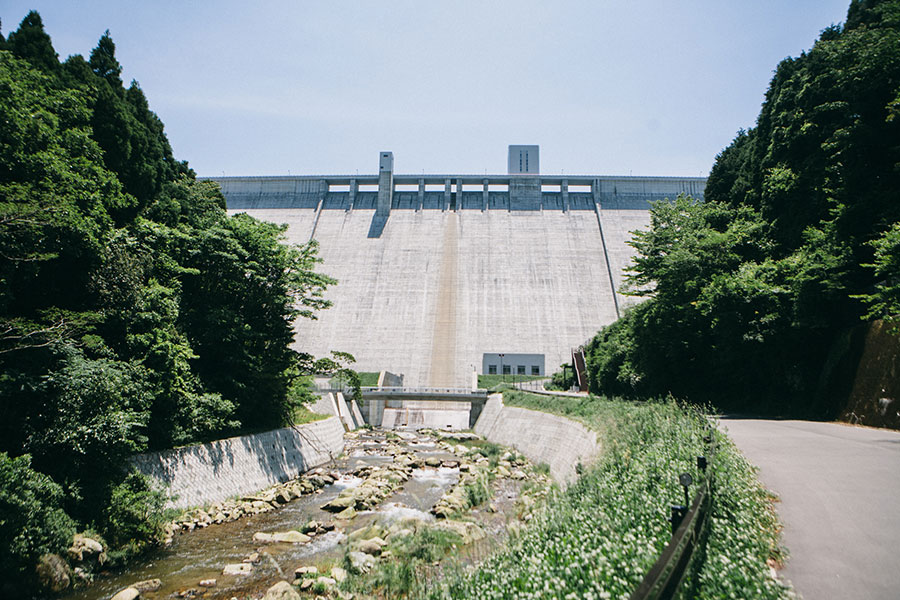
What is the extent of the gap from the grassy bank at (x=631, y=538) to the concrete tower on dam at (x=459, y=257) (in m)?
39.6

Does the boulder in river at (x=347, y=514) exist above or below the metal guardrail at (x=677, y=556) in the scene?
below

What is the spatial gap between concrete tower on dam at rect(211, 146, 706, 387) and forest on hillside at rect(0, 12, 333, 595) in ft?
94.3

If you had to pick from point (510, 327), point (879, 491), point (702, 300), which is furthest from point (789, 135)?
point (510, 327)

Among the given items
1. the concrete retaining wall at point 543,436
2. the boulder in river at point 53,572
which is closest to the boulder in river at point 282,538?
the boulder in river at point 53,572

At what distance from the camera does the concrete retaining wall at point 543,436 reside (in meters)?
17.5

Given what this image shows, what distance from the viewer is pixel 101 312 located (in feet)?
43.5

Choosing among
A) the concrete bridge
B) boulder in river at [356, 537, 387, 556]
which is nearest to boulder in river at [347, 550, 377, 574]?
boulder in river at [356, 537, 387, 556]

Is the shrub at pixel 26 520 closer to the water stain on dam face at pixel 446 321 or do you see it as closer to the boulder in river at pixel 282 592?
the boulder in river at pixel 282 592

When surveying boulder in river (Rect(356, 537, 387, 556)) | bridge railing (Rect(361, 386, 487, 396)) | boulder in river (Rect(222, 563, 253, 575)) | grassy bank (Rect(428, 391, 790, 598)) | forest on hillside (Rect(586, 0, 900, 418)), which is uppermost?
forest on hillside (Rect(586, 0, 900, 418))

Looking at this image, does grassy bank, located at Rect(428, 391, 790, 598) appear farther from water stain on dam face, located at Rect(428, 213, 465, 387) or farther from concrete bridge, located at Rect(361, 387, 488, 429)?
water stain on dam face, located at Rect(428, 213, 465, 387)

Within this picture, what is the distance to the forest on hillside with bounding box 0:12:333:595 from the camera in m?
10.7

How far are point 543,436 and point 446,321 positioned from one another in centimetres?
2869

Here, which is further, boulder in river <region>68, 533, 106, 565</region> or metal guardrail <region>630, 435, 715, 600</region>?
boulder in river <region>68, 533, 106, 565</region>

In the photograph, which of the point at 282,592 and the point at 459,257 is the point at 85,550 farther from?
the point at 459,257
